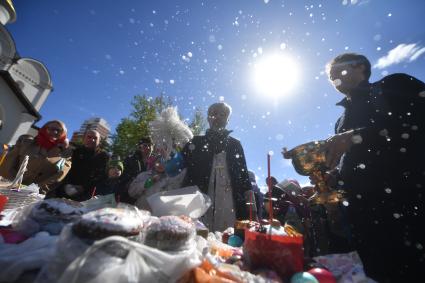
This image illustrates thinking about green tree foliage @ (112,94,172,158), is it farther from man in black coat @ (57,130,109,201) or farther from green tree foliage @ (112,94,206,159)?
man in black coat @ (57,130,109,201)

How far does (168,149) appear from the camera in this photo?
308 centimetres

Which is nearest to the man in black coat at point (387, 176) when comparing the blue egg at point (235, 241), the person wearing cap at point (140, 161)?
the blue egg at point (235, 241)

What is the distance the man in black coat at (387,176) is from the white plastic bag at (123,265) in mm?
1217

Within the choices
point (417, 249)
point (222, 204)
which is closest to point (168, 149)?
point (222, 204)

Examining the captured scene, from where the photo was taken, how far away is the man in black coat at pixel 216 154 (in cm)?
305

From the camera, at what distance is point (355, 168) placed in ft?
5.91

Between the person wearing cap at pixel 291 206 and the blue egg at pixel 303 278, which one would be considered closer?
the blue egg at pixel 303 278

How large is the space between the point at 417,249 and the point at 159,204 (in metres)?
1.74

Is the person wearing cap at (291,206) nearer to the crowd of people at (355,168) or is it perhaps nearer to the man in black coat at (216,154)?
the crowd of people at (355,168)

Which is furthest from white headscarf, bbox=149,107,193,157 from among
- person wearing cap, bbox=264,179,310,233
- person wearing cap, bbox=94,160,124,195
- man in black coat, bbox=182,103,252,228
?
person wearing cap, bbox=264,179,310,233

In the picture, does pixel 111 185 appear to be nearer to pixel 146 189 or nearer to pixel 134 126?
pixel 146 189

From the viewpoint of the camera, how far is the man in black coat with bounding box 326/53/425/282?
1.47 meters

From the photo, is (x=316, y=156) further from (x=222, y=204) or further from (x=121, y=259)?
(x=222, y=204)

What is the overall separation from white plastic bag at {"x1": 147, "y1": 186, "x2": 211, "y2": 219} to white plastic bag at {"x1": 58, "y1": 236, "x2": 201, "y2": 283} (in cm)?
85
